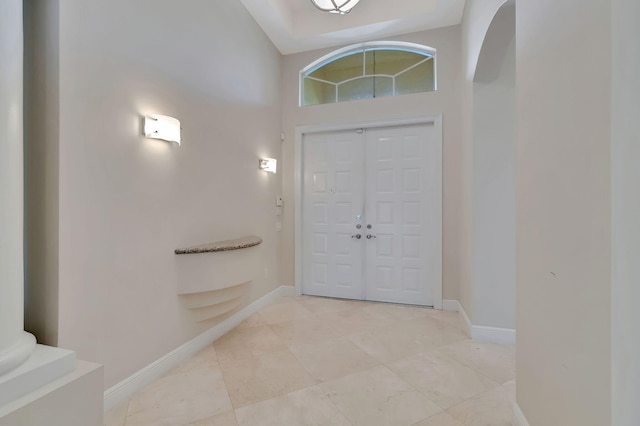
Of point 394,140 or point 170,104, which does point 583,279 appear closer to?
point 170,104

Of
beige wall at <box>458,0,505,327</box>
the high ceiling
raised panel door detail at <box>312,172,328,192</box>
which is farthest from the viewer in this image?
raised panel door detail at <box>312,172,328,192</box>

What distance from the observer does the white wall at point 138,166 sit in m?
1.59

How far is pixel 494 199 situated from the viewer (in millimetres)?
2645

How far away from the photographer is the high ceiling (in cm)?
327

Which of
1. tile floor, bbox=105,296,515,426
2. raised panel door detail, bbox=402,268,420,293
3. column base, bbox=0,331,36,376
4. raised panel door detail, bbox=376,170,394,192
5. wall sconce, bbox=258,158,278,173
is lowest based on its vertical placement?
tile floor, bbox=105,296,515,426

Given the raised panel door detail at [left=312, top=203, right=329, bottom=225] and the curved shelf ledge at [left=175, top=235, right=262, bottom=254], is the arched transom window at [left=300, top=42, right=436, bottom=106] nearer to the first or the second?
the raised panel door detail at [left=312, top=203, right=329, bottom=225]

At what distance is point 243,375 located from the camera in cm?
212

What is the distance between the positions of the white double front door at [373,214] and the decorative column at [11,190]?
3.04 m

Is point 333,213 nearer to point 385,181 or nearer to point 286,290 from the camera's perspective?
point 385,181

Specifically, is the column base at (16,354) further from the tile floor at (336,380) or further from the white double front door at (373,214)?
the white double front door at (373,214)

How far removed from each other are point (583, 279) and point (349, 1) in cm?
313

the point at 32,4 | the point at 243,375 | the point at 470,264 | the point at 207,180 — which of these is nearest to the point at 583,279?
the point at 470,264

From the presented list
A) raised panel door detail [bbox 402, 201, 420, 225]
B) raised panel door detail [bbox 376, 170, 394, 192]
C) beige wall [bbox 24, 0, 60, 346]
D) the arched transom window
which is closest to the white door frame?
the arched transom window

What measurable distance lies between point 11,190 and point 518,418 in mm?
2660
